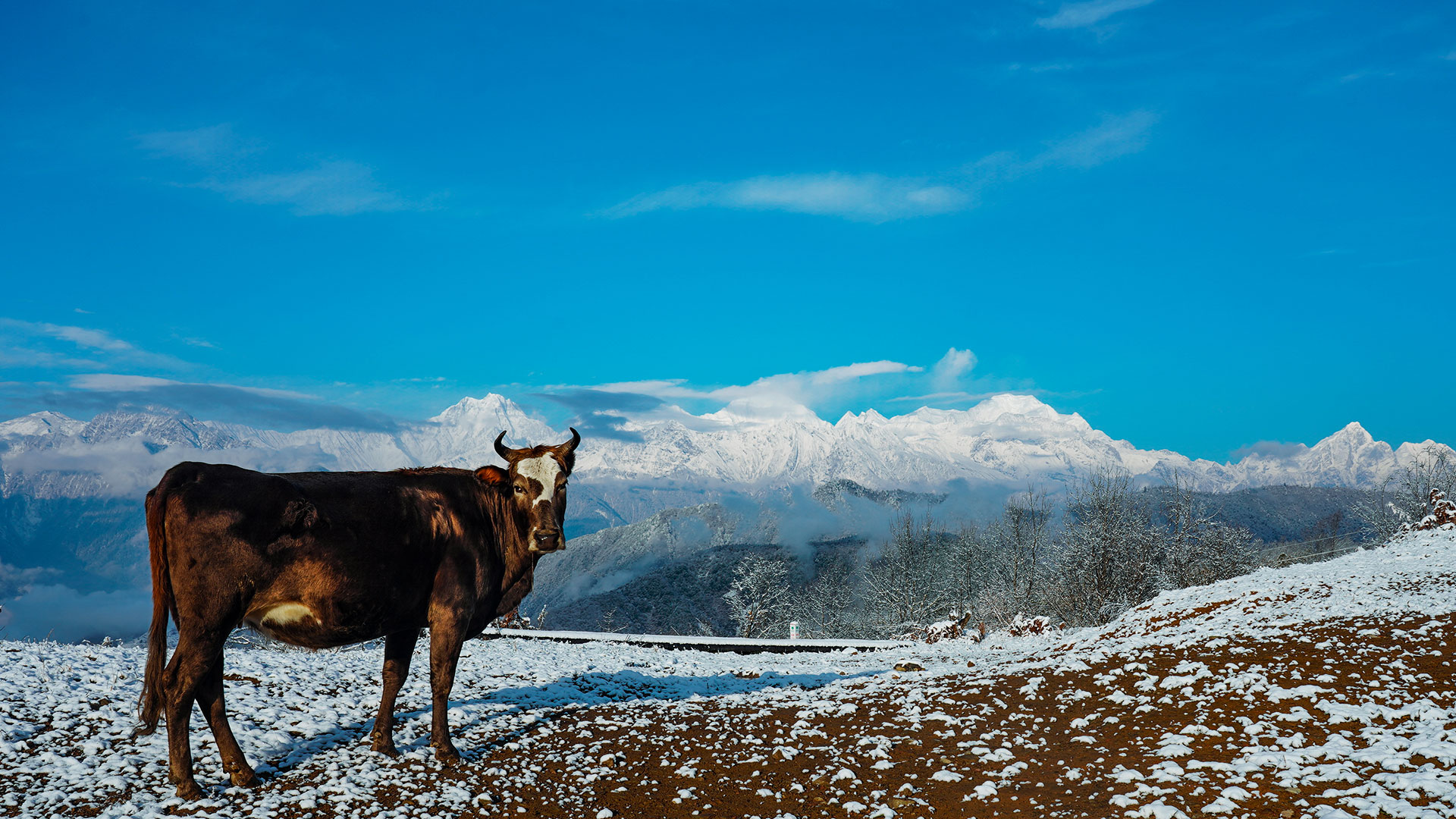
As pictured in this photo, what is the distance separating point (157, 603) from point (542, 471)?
151 inches

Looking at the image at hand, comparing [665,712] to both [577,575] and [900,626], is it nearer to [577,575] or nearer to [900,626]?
[900,626]

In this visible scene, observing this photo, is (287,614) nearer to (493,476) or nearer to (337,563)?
(337,563)

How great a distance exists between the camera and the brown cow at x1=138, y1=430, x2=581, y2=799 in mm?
7605

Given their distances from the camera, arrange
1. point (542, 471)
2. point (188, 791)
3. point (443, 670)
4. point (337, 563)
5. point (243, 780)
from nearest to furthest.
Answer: point (188, 791), point (243, 780), point (337, 563), point (443, 670), point (542, 471)

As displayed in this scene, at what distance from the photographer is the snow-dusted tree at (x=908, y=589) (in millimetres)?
77562

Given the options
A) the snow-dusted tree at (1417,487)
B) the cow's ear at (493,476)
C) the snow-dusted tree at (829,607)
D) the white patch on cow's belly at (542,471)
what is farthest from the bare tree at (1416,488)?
the cow's ear at (493,476)

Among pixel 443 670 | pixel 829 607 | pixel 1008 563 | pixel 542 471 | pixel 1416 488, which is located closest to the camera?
pixel 443 670

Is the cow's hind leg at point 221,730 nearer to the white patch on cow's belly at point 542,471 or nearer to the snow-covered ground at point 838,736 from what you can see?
the snow-covered ground at point 838,736

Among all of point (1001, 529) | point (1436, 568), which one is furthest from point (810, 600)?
point (1436, 568)

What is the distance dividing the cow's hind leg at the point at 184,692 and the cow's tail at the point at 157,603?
195mm

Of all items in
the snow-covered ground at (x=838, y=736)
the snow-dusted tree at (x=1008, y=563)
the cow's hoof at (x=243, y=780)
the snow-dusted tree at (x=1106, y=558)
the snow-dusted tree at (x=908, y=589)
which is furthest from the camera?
Answer: the snow-dusted tree at (x=908, y=589)

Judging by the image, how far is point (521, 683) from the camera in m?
14.0

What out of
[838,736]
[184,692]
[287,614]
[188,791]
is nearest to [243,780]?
[188,791]

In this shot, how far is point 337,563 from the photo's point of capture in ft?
27.0
